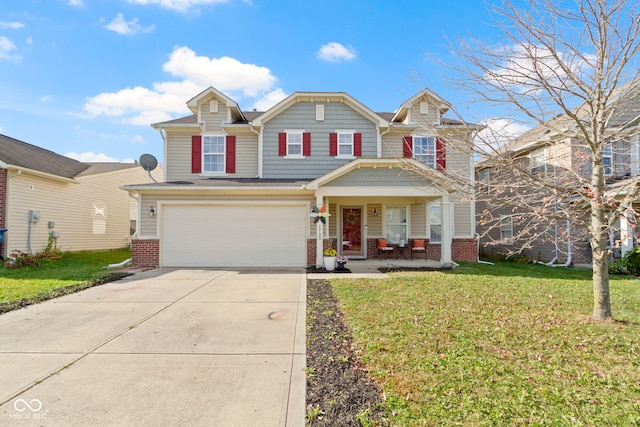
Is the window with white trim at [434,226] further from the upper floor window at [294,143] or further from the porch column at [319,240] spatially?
the upper floor window at [294,143]

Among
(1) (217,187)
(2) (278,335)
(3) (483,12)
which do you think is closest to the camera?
(2) (278,335)

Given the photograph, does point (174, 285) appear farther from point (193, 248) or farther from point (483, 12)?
point (483, 12)

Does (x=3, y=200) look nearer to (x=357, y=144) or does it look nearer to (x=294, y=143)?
(x=294, y=143)

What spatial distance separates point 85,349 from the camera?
3.99 metres

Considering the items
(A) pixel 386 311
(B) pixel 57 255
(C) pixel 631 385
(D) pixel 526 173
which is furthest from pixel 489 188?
(B) pixel 57 255

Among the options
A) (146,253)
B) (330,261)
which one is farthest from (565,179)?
(146,253)

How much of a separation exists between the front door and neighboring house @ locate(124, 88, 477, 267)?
0.04 metres

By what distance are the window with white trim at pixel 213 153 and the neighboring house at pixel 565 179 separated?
388 inches

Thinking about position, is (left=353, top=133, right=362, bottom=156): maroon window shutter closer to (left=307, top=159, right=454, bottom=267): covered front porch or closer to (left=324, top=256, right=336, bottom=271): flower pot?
(left=307, top=159, right=454, bottom=267): covered front porch

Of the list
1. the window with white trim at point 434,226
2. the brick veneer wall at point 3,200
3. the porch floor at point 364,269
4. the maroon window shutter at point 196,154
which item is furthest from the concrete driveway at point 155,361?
the window with white trim at point 434,226

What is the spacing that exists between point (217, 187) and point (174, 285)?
13.1ft

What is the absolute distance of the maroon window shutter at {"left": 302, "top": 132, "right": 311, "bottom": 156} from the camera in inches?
505

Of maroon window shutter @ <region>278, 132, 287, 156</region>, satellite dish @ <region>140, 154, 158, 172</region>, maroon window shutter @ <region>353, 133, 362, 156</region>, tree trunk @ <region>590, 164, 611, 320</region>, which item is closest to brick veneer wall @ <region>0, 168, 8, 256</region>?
satellite dish @ <region>140, 154, 158, 172</region>

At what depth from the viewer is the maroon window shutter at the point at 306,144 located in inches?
505
